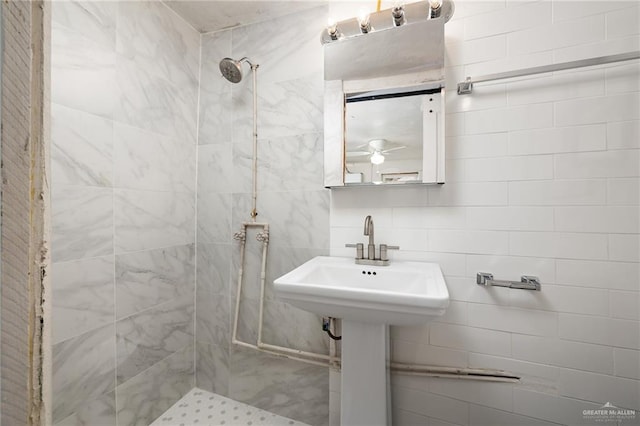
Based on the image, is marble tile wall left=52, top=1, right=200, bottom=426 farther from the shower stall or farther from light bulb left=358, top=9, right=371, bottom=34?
light bulb left=358, top=9, right=371, bottom=34

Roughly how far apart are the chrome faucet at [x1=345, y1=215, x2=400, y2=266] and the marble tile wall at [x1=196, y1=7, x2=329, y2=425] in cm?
21

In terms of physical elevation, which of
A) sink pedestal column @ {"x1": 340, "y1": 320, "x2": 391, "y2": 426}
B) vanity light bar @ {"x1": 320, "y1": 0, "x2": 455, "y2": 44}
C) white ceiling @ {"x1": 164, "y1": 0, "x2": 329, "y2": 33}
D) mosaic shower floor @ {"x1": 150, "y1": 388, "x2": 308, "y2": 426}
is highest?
white ceiling @ {"x1": 164, "y1": 0, "x2": 329, "y2": 33}

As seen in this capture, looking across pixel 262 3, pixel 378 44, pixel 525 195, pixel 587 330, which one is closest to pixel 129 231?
pixel 262 3

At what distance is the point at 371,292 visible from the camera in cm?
87

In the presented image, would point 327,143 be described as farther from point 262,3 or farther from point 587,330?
point 587,330

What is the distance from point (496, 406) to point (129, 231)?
6.04ft

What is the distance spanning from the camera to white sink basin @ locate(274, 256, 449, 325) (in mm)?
839

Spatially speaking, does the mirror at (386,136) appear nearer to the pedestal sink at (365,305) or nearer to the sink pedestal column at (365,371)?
the pedestal sink at (365,305)

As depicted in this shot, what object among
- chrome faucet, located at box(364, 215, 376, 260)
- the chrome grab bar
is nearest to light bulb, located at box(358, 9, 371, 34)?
chrome faucet, located at box(364, 215, 376, 260)

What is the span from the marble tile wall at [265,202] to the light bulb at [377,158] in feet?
0.95

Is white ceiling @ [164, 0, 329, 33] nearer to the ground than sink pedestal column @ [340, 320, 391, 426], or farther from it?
farther from it

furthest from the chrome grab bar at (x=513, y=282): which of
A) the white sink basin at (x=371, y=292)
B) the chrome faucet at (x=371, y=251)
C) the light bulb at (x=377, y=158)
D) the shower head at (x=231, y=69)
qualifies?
the shower head at (x=231, y=69)

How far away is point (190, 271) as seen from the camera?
1.66 meters

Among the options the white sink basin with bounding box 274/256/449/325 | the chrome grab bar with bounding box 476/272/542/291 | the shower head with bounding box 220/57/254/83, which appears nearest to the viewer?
the white sink basin with bounding box 274/256/449/325
